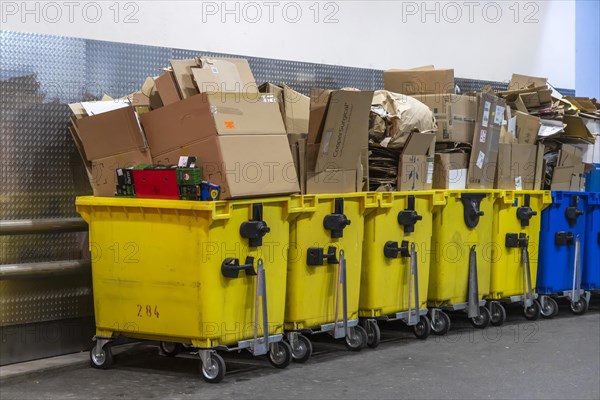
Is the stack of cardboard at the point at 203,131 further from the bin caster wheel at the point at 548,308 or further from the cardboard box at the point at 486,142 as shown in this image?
the bin caster wheel at the point at 548,308

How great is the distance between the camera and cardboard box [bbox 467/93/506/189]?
6625mm

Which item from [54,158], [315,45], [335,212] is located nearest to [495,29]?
[315,45]

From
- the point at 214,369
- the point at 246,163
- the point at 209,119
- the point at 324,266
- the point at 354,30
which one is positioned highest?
the point at 354,30

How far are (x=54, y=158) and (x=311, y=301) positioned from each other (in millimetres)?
1706

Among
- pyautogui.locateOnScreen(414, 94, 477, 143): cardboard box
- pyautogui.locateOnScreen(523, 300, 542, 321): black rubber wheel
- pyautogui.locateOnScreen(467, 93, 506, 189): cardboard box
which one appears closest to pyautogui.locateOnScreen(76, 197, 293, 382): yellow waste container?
pyautogui.locateOnScreen(414, 94, 477, 143): cardboard box

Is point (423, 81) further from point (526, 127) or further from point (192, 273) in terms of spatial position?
point (192, 273)

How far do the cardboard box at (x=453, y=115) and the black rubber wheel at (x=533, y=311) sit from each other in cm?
144

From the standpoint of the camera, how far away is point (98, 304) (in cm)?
520

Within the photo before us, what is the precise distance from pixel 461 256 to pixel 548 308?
47.0 inches

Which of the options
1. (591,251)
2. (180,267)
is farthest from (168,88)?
(591,251)

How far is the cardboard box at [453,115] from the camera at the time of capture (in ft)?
21.4

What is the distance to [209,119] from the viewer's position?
188 inches

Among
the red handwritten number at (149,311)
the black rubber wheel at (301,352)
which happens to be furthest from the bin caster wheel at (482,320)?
the red handwritten number at (149,311)

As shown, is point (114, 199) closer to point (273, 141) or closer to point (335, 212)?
point (273, 141)
